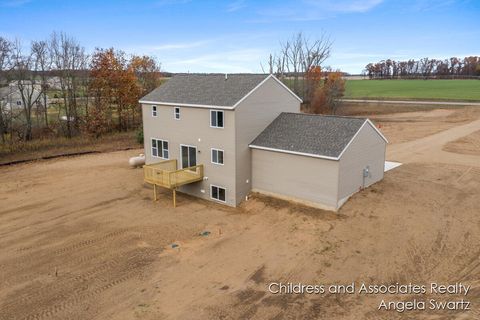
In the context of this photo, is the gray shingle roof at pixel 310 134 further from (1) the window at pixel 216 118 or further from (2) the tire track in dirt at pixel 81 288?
(2) the tire track in dirt at pixel 81 288

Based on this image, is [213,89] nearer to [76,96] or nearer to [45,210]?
[45,210]

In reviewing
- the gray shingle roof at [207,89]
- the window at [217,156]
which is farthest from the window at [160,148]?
the window at [217,156]

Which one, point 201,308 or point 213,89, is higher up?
point 213,89

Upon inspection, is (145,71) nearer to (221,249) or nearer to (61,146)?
(61,146)

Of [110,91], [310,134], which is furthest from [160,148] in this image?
[110,91]

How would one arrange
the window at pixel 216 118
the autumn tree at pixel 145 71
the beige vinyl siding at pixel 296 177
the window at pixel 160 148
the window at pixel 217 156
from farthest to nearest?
1. the autumn tree at pixel 145 71
2. the window at pixel 160 148
3. the window at pixel 217 156
4. the window at pixel 216 118
5. the beige vinyl siding at pixel 296 177

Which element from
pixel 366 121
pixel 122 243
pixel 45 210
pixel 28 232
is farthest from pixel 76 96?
pixel 366 121
